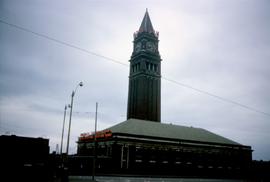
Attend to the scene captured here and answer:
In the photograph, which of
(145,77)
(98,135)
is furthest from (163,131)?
(145,77)

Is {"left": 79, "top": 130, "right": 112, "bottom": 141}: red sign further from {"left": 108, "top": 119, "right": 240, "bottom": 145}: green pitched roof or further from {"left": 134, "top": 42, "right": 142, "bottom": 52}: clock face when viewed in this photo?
{"left": 134, "top": 42, "right": 142, "bottom": 52}: clock face

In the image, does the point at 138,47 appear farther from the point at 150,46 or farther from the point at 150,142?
the point at 150,142

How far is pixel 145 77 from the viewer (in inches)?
3435

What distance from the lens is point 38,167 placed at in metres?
27.5

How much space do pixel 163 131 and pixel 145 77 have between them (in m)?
23.3

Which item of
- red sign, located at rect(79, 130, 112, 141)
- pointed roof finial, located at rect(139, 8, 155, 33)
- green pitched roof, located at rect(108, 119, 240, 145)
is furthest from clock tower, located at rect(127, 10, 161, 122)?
red sign, located at rect(79, 130, 112, 141)

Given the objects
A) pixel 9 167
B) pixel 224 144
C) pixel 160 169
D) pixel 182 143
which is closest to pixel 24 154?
pixel 9 167

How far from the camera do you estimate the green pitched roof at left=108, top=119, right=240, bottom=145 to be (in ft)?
211

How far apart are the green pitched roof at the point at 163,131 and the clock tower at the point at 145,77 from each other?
1171 centimetres

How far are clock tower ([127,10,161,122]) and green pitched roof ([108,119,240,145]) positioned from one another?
11707 mm

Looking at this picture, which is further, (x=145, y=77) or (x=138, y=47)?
(x=138, y=47)

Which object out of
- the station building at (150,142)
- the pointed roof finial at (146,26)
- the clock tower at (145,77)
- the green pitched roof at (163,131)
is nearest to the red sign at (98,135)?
the station building at (150,142)

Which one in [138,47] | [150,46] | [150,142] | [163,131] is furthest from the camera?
[138,47]

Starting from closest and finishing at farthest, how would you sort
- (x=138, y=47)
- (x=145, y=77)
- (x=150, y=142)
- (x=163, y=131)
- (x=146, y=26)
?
(x=150, y=142)
(x=163, y=131)
(x=145, y=77)
(x=138, y=47)
(x=146, y=26)
